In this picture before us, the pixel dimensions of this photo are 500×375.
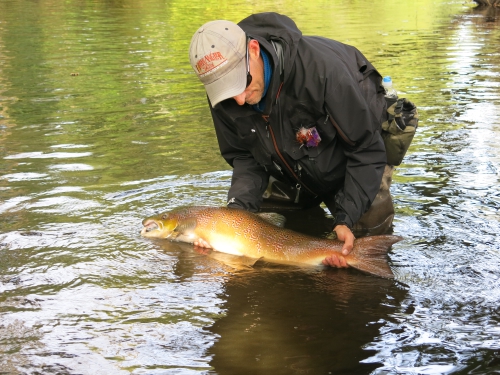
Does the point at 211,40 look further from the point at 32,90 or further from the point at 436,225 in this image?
the point at 32,90

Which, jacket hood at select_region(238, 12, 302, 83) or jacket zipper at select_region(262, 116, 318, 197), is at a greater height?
jacket hood at select_region(238, 12, 302, 83)

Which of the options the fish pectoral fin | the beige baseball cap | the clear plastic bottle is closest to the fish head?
the fish pectoral fin

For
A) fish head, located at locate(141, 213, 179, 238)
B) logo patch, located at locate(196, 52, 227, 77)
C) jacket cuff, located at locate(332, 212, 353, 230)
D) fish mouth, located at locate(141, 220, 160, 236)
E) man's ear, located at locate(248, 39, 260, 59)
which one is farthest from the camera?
fish mouth, located at locate(141, 220, 160, 236)

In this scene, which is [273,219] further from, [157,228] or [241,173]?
[157,228]

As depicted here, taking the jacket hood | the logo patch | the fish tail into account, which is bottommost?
the fish tail

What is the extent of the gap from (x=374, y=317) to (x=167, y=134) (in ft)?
16.4

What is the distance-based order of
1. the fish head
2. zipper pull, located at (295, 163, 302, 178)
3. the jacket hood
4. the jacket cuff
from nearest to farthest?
the jacket hood < the jacket cuff < zipper pull, located at (295, 163, 302, 178) < the fish head

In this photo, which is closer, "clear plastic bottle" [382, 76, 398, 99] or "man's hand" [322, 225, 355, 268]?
"man's hand" [322, 225, 355, 268]

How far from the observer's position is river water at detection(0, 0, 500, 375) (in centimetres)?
371

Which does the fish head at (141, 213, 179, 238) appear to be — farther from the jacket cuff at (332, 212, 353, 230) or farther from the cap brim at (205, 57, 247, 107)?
the cap brim at (205, 57, 247, 107)

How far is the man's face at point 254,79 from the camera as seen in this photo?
→ 4.18 m

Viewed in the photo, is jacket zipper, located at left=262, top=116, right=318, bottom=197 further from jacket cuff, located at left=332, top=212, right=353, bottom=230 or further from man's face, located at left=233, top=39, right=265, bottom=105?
jacket cuff, located at left=332, top=212, right=353, bottom=230

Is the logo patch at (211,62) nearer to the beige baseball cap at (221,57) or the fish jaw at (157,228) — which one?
the beige baseball cap at (221,57)

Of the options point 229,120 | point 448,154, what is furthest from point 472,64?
point 229,120
